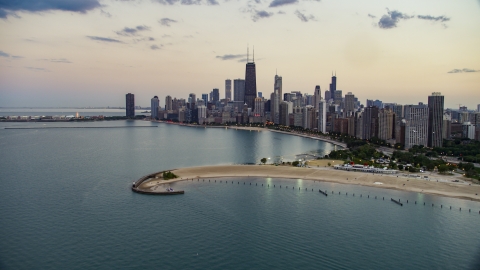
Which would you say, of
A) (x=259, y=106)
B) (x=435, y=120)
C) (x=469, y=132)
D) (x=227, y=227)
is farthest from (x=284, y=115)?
(x=227, y=227)

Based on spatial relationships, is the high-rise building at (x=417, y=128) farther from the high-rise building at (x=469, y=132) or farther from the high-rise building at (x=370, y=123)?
the high-rise building at (x=469, y=132)

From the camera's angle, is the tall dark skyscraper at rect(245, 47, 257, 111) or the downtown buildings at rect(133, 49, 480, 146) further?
the tall dark skyscraper at rect(245, 47, 257, 111)

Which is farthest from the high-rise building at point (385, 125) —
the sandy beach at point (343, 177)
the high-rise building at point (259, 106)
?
the high-rise building at point (259, 106)

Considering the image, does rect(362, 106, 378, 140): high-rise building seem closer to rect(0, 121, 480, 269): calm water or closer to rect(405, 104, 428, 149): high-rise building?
rect(405, 104, 428, 149): high-rise building

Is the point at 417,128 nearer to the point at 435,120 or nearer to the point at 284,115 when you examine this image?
the point at 435,120

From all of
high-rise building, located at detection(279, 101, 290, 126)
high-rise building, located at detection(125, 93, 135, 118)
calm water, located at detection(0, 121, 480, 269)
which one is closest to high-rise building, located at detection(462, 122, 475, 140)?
calm water, located at detection(0, 121, 480, 269)

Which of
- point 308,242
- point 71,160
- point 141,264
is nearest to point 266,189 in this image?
point 308,242
